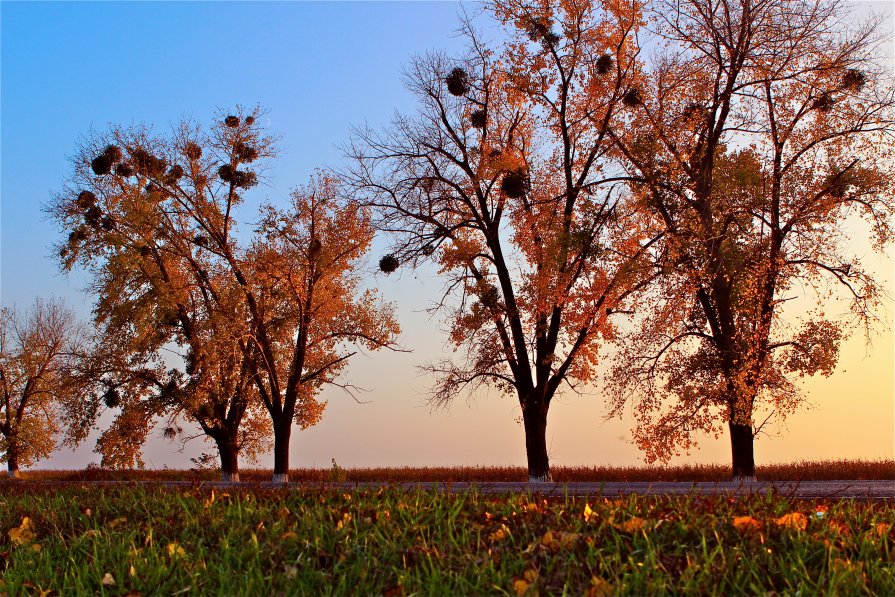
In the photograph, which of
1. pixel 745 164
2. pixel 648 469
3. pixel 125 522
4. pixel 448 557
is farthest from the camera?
pixel 648 469

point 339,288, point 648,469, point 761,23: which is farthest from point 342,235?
point 761,23

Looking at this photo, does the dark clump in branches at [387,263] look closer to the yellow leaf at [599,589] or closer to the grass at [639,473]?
the grass at [639,473]

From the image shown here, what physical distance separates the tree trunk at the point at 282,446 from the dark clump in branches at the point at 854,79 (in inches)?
804

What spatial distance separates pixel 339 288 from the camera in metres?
29.0

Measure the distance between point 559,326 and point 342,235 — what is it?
930cm

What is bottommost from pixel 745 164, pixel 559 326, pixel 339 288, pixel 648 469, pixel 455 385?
pixel 648 469

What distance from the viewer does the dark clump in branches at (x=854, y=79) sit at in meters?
22.3

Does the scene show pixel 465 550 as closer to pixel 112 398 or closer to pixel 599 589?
pixel 599 589

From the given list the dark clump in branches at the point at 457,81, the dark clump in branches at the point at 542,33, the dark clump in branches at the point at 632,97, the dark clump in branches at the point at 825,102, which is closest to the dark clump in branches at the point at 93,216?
the dark clump in branches at the point at 457,81

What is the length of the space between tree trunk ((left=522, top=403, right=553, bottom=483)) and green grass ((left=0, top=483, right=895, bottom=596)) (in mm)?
13814

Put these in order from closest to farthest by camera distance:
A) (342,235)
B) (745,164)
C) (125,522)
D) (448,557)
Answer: (448,557)
(125,522)
(745,164)
(342,235)

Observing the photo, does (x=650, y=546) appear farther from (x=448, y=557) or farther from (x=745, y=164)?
(x=745, y=164)

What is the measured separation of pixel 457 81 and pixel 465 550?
19.5 m

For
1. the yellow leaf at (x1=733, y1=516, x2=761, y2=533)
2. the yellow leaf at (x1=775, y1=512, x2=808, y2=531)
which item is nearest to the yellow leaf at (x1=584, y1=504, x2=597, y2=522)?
the yellow leaf at (x1=733, y1=516, x2=761, y2=533)
